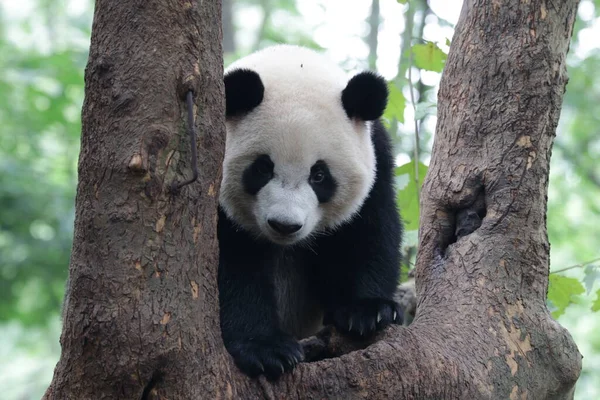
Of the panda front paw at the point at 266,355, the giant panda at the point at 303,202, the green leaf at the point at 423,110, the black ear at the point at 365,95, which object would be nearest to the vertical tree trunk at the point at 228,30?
the green leaf at the point at 423,110

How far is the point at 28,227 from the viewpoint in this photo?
27.0 ft

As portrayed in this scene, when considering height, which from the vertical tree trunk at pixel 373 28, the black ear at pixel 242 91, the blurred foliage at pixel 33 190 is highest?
the vertical tree trunk at pixel 373 28

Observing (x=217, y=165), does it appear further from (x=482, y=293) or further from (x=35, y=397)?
(x=35, y=397)

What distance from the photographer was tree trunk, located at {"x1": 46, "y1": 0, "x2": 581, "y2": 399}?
199cm

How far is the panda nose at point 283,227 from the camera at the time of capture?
115 inches

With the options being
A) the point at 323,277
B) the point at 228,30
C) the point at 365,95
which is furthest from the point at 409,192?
the point at 228,30

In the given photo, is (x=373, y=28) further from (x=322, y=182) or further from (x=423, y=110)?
(x=322, y=182)

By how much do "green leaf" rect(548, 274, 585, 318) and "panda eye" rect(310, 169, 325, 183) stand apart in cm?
137

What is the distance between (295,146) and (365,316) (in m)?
0.82

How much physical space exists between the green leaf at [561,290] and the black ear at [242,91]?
183cm

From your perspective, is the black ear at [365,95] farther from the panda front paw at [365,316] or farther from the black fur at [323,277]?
the panda front paw at [365,316]

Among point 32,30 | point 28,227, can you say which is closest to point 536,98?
point 28,227

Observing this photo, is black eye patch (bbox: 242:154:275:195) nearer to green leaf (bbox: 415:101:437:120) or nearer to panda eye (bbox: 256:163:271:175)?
panda eye (bbox: 256:163:271:175)

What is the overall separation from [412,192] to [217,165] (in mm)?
2342
